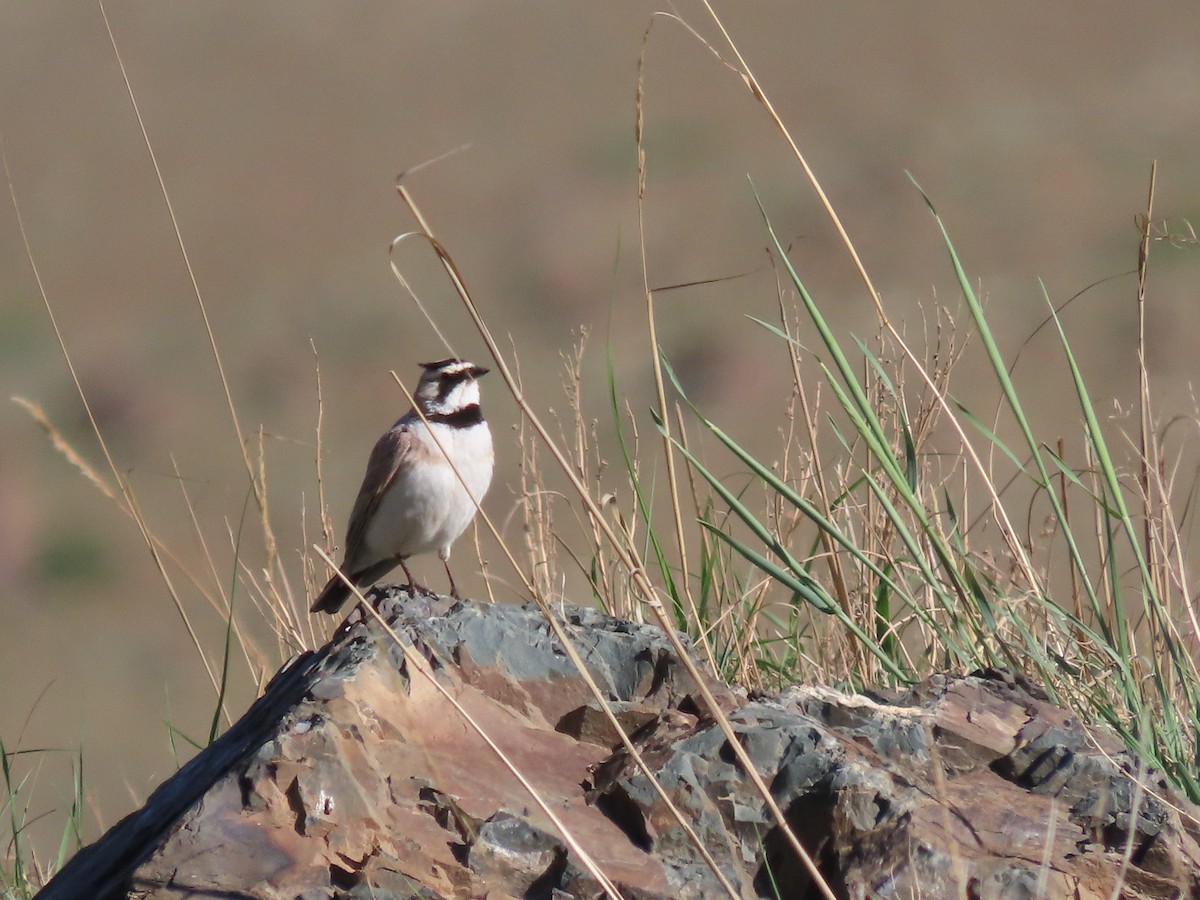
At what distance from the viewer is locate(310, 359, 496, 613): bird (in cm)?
494

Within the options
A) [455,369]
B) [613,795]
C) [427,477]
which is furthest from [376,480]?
[613,795]

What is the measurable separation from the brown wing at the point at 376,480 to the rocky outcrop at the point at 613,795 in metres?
2.18

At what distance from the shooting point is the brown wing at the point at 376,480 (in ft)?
16.6

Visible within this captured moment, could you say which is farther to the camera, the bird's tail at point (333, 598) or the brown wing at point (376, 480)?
the brown wing at point (376, 480)

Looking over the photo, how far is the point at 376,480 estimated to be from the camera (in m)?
5.11

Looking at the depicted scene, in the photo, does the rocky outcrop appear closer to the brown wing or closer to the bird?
the bird

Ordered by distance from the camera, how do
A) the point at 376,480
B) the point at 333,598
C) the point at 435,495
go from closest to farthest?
the point at 333,598 < the point at 435,495 < the point at 376,480

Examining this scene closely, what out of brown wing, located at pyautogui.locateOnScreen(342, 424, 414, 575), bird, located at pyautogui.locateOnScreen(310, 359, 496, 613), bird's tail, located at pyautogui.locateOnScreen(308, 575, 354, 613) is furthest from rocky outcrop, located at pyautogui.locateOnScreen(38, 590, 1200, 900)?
brown wing, located at pyautogui.locateOnScreen(342, 424, 414, 575)

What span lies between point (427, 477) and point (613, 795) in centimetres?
243

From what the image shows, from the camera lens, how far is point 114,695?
22.7 meters

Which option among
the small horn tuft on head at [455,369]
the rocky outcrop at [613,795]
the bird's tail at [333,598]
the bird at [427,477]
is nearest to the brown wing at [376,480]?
the bird at [427,477]

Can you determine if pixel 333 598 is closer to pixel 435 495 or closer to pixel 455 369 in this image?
pixel 435 495

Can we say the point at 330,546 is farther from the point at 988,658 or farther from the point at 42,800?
the point at 42,800

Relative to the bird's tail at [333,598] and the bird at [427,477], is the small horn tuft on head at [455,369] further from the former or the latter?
the bird's tail at [333,598]
